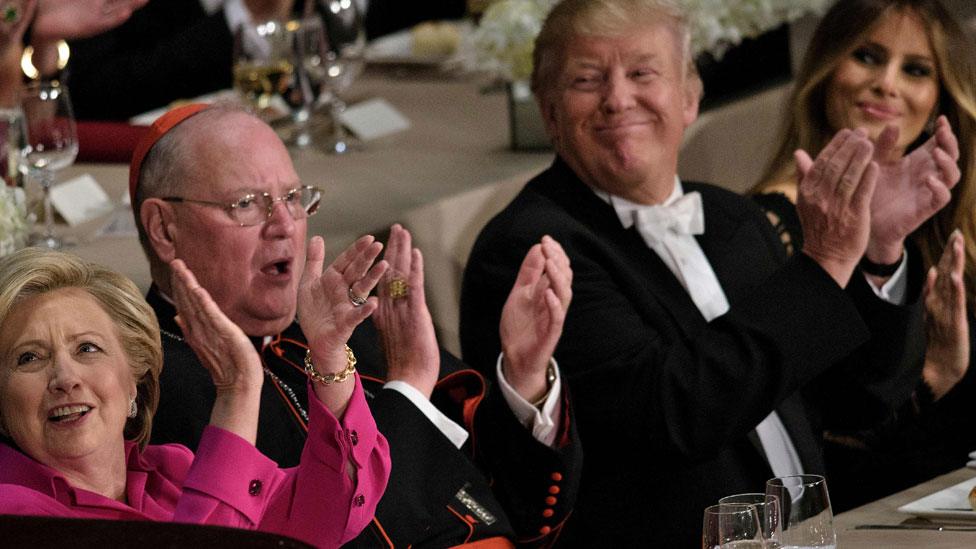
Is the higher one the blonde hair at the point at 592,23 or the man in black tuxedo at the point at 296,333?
the blonde hair at the point at 592,23

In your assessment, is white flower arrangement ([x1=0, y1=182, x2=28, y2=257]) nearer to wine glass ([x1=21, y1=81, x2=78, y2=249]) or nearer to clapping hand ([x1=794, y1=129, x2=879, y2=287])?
wine glass ([x1=21, y1=81, x2=78, y2=249])

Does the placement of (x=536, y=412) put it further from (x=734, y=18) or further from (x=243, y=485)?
(x=734, y=18)

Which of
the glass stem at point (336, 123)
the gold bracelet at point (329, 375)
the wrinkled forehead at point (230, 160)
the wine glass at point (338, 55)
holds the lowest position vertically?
the glass stem at point (336, 123)

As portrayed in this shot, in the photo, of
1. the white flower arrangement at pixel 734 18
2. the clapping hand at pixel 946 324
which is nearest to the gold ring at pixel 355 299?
the clapping hand at pixel 946 324

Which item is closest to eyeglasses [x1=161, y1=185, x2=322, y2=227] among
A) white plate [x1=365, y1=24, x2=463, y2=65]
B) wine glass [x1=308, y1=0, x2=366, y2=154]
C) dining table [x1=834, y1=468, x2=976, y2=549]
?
dining table [x1=834, y1=468, x2=976, y2=549]

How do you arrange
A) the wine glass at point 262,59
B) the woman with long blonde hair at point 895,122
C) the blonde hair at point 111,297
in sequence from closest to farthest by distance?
Result: the blonde hair at point 111,297
the woman with long blonde hair at point 895,122
the wine glass at point 262,59

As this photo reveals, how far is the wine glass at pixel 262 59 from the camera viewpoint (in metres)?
4.16

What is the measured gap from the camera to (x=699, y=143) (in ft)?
15.0

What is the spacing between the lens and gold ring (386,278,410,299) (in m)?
2.82

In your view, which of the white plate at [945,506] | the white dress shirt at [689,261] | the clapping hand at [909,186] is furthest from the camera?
the white dress shirt at [689,261]

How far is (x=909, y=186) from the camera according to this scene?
326 cm

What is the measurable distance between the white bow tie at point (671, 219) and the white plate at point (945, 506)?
0.80 m

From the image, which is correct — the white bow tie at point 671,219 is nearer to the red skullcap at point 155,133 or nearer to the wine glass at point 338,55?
the red skullcap at point 155,133

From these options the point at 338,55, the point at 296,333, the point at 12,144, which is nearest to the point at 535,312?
the point at 296,333
